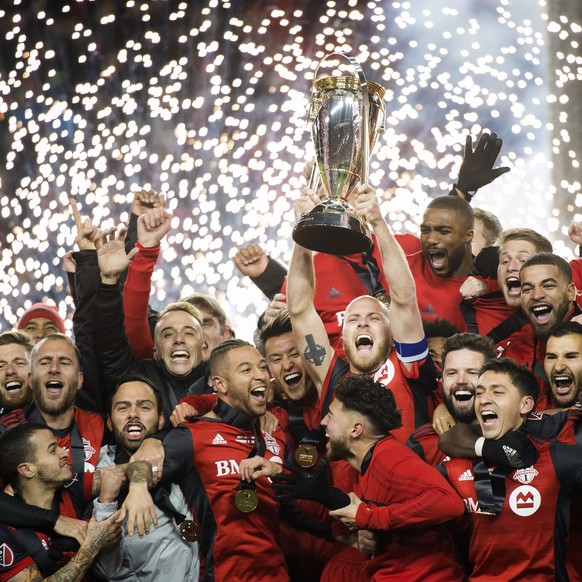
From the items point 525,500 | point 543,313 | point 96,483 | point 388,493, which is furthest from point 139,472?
point 543,313

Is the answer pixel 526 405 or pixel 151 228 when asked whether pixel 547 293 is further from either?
pixel 151 228

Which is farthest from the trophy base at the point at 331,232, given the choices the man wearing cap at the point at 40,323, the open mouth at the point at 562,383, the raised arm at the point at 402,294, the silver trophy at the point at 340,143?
the man wearing cap at the point at 40,323

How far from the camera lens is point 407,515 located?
11.3ft

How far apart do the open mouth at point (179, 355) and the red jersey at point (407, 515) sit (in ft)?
4.24

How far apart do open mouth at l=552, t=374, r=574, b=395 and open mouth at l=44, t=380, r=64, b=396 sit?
6.58 ft

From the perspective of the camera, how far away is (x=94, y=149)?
29.9 feet

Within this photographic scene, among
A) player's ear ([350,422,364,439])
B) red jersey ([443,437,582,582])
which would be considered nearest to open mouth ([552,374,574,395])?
red jersey ([443,437,582,582])

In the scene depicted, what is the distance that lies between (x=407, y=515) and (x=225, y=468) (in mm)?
847

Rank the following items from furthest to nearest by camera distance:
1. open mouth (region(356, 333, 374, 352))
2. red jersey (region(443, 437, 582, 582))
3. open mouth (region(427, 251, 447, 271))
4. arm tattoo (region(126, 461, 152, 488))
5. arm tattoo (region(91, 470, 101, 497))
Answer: open mouth (region(427, 251, 447, 271)) → open mouth (region(356, 333, 374, 352)) → arm tattoo (region(91, 470, 101, 497)) → arm tattoo (region(126, 461, 152, 488)) → red jersey (region(443, 437, 582, 582))

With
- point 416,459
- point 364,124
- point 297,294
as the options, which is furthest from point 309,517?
point 364,124

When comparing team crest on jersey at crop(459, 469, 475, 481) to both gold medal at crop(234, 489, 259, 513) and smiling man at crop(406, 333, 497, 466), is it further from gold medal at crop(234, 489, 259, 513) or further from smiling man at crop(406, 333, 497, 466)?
gold medal at crop(234, 489, 259, 513)

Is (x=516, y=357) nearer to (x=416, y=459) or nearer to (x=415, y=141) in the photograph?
(x=416, y=459)

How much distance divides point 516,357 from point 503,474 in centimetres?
87

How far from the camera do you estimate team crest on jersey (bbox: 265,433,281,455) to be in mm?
4129
